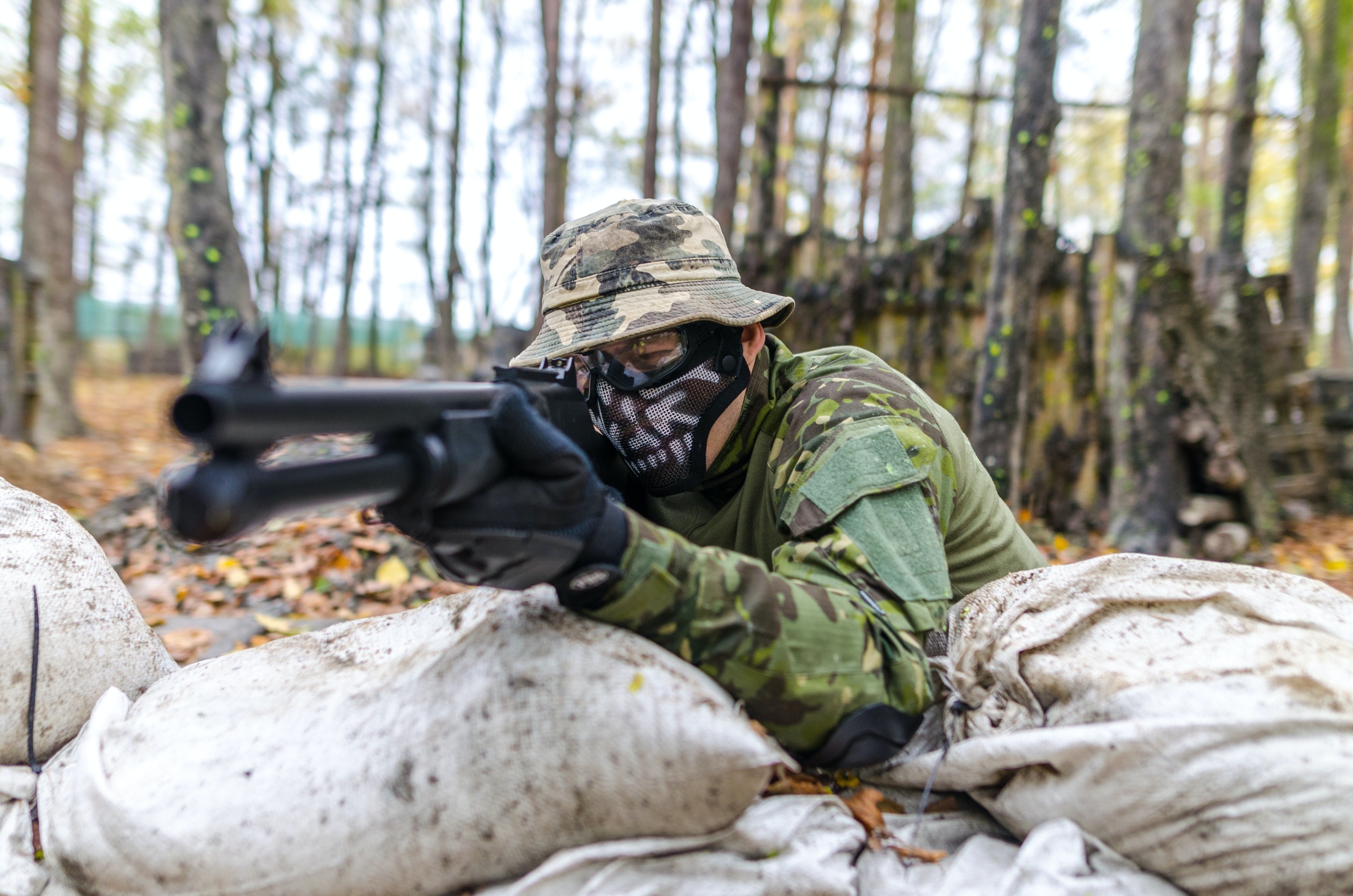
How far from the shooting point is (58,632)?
6.31ft

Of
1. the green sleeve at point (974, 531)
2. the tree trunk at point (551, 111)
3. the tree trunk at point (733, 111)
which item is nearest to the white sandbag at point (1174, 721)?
the green sleeve at point (974, 531)

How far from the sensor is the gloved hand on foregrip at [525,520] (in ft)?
4.15

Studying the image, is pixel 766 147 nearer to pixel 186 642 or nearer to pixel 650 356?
pixel 650 356

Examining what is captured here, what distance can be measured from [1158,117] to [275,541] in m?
7.08

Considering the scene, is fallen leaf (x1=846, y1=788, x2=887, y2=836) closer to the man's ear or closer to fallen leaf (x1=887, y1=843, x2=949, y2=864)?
fallen leaf (x1=887, y1=843, x2=949, y2=864)

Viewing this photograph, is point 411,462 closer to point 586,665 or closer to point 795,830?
point 586,665

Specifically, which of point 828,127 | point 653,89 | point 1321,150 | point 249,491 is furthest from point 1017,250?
point 1321,150

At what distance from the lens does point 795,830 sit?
5.15 ft

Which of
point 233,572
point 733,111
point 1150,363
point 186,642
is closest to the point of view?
point 186,642

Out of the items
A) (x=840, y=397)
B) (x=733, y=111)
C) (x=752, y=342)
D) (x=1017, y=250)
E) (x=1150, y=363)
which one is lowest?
(x=840, y=397)

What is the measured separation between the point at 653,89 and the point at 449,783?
11.0 meters

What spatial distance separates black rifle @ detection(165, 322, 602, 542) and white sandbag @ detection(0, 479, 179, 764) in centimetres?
123

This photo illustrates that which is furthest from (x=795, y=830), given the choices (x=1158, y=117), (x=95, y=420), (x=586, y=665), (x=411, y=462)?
(x=95, y=420)

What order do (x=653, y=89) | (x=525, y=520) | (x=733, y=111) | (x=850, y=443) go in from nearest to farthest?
(x=525, y=520) < (x=850, y=443) < (x=733, y=111) < (x=653, y=89)
